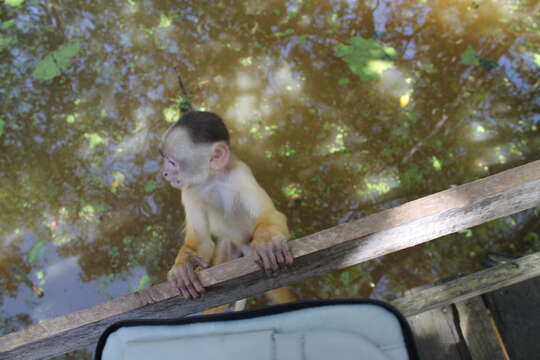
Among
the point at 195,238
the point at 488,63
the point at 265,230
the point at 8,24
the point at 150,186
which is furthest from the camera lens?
the point at 8,24

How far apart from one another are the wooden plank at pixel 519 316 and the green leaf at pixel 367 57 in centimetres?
310

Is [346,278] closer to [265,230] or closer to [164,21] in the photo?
[265,230]

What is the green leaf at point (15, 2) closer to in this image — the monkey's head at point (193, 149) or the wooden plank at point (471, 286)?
the monkey's head at point (193, 149)

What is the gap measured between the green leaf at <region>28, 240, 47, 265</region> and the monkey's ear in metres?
2.96

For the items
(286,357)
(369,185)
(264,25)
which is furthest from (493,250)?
(264,25)

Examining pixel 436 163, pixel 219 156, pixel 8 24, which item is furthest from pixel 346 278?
pixel 8 24

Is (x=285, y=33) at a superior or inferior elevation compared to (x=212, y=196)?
superior

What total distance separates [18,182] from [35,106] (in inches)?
47.4

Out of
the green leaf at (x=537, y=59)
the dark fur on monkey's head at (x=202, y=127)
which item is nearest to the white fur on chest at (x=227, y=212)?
the dark fur on monkey's head at (x=202, y=127)

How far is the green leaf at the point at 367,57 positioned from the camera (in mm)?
4680

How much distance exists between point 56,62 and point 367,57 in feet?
15.5

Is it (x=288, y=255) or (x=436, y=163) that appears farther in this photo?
(x=436, y=163)

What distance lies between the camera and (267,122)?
4.60 m

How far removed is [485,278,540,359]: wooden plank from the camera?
7.90 feet
